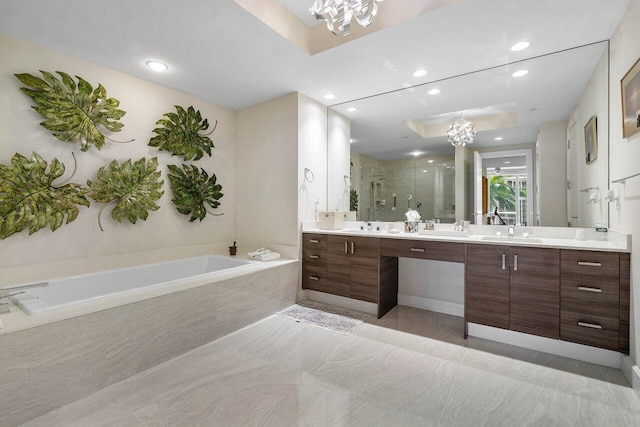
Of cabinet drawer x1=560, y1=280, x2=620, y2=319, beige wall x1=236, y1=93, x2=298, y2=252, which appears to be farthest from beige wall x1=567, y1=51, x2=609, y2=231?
beige wall x1=236, y1=93, x2=298, y2=252

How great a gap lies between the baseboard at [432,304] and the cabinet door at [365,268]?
575 mm

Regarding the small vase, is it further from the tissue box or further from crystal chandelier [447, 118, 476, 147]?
crystal chandelier [447, 118, 476, 147]

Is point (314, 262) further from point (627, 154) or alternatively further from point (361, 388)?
point (627, 154)

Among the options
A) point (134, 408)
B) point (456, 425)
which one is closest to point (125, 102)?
point (134, 408)

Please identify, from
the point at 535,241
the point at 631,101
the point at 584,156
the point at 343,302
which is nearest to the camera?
the point at 631,101

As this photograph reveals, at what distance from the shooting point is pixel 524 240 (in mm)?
Answer: 2400

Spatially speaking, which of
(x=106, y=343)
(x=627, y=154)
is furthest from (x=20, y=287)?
(x=627, y=154)

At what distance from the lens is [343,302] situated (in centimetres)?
335

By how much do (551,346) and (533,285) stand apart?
50 centimetres

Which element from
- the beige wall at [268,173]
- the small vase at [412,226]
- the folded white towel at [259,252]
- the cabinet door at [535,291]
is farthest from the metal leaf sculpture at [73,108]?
the cabinet door at [535,291]

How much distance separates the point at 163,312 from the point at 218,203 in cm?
189

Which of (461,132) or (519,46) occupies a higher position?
(519,46)

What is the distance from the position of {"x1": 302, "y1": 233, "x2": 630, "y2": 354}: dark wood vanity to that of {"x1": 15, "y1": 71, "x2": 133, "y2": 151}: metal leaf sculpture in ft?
8.83

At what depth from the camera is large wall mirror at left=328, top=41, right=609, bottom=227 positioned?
2.45 metres
